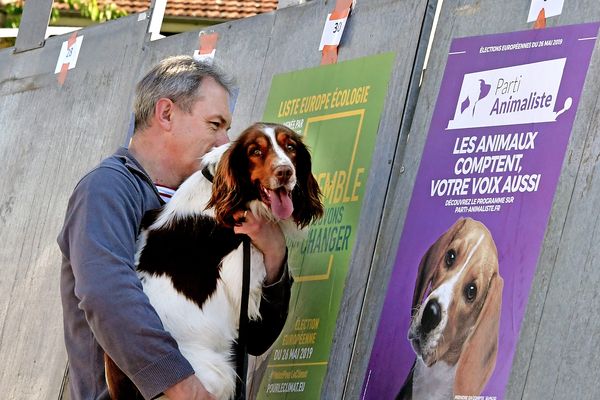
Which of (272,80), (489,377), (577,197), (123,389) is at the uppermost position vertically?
(272,80)

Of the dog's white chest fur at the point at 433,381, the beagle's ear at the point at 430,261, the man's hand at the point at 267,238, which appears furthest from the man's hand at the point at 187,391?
the beagle's ear at the point at 430,261

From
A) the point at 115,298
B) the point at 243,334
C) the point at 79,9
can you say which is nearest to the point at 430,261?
the point at 243,334

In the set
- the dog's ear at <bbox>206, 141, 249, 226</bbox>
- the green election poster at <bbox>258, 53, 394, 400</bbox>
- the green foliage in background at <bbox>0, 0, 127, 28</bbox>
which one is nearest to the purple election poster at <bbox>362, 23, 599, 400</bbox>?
the green election poster at <bbox>258, 53, 394, 400</bbox>

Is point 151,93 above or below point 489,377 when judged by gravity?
above

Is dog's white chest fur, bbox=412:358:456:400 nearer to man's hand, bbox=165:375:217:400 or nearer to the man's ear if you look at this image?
man's hand, bbox=165:375:217:400

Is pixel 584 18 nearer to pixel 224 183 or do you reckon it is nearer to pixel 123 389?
pixel 224 183

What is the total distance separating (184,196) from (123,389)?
0.74 m

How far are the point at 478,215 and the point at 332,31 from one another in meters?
1.57

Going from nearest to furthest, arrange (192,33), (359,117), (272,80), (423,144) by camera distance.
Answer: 1. (423,144)
2. (359,117)
3. (272,80)
4. (192,33)

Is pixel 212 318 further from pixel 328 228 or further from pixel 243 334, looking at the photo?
pixel 328 228

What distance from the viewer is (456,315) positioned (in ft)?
16.2

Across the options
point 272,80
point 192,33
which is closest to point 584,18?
point 272,80

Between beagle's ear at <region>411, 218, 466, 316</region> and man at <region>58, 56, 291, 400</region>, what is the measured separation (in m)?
0.50

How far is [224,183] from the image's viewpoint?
4.81 metres
